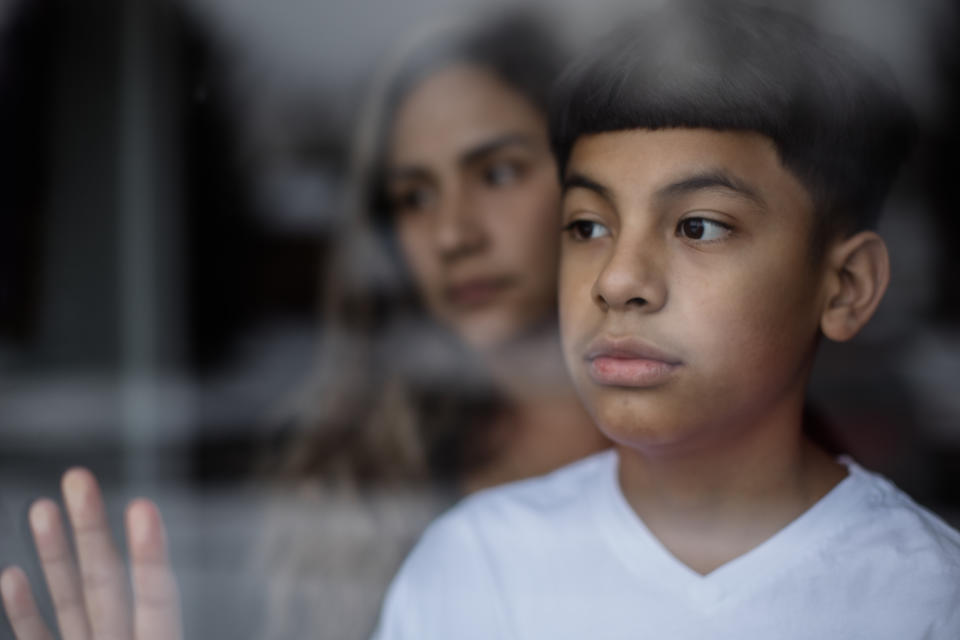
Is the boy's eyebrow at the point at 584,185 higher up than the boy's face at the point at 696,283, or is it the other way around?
the boy's eyebrow at the point at 584,185

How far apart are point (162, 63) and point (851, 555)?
53.7 inches

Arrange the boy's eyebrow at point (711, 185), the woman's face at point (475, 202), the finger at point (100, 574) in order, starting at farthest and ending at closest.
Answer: the woman's face at point (475, 202)
the finger at point (100, 574)
the boy's eyebrow at point (711, 185)

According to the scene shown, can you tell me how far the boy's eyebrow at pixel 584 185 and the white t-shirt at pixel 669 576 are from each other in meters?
0.28

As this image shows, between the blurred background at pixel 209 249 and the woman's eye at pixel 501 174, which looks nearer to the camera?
the blurred background at pixel 209 249

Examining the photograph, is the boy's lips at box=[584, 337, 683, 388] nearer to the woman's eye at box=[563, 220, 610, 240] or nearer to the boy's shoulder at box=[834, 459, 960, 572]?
the woman's eye at box=[563, 220, 610, 240]

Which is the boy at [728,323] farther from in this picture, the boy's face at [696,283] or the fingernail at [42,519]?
the fingernail at [42,519]

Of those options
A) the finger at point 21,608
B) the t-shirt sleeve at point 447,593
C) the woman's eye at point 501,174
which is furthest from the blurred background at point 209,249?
the t-shirt sleeve at point 447,593

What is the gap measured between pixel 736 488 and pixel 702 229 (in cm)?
24

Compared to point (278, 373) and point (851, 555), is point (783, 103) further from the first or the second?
point (278, 373)

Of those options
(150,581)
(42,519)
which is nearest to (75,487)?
(42,519)

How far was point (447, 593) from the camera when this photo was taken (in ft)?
2.96

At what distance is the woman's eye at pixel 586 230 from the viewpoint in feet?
2.49

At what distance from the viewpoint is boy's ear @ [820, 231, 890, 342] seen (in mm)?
744

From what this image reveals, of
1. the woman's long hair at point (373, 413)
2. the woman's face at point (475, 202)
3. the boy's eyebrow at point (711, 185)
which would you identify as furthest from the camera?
the woman's long hair at point (373, 413)
